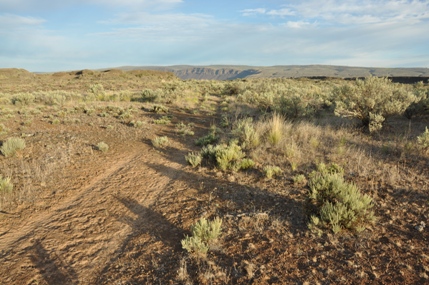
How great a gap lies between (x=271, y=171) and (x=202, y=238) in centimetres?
264

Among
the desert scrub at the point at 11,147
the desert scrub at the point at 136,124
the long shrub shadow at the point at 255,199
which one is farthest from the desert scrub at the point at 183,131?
Result: the desert scrub at the point at 11,147

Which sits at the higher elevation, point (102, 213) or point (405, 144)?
point (405, 144)

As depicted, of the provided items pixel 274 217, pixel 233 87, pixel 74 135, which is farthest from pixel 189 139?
pixel 233 87

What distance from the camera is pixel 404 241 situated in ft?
12.3

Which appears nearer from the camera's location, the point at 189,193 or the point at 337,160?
the point at 189,193

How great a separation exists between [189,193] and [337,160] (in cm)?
376

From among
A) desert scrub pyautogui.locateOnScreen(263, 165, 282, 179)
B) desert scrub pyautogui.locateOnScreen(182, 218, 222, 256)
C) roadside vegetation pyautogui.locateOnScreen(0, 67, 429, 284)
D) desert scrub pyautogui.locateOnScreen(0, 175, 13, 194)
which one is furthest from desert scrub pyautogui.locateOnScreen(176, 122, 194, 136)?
desert scrub pyautogui.locateOnScreen(182, 218, 222, 256)

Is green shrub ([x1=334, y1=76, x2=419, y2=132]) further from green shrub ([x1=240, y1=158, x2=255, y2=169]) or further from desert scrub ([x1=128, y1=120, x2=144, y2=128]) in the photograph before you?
desert scrub ([x1=128, y1=120, x2=144, y2=128])

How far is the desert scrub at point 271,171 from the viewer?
6.05 meters

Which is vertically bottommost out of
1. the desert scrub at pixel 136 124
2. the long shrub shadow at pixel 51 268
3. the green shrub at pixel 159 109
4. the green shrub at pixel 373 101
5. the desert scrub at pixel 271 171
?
the long shrub shadow at pixel 51 268

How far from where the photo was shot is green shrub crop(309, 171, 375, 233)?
13.3 ft

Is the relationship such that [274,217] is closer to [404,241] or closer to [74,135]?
[404,241]

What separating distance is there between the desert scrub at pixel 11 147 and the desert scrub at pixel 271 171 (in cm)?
739

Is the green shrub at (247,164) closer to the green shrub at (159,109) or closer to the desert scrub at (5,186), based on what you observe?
the desert scrub at (5,186)
